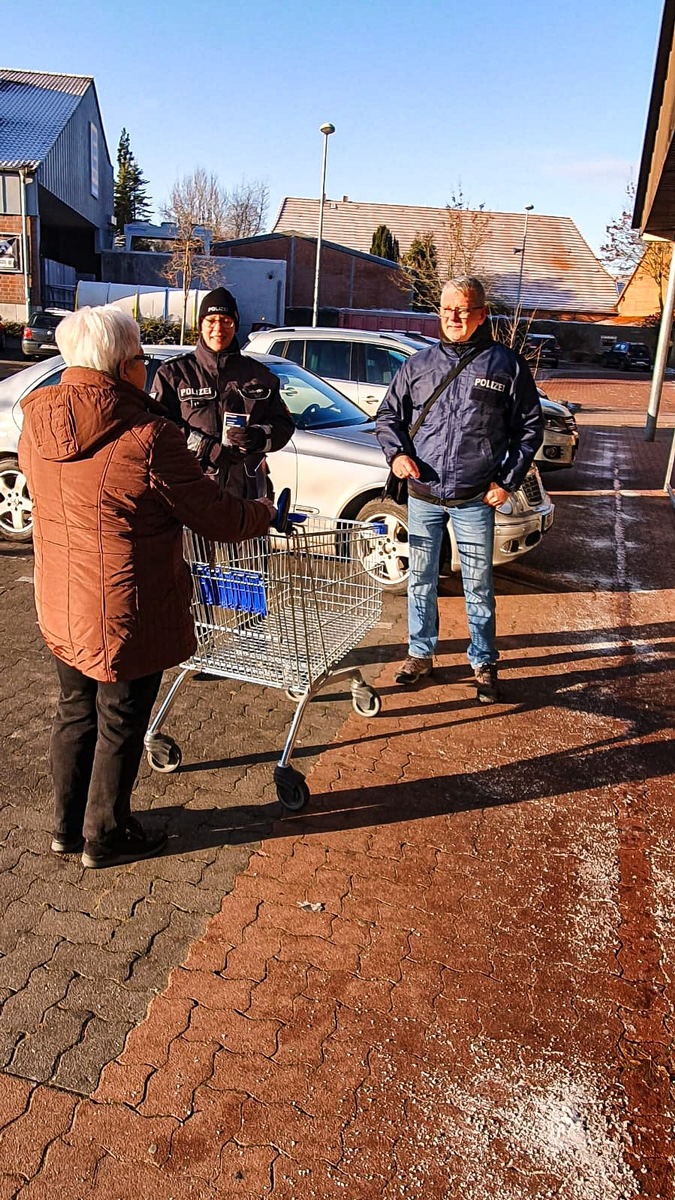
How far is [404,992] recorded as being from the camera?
2.90 metres

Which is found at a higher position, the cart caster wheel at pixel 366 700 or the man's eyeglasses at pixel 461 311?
the man's eyeglasses at pixel 461 311

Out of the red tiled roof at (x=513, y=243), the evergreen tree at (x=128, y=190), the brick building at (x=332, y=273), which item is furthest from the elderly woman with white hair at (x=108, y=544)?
the evergreen tree at (x=128, y=190)

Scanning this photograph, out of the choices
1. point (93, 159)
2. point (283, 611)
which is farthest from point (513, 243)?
point (283, 611)

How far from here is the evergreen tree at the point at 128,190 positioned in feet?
280

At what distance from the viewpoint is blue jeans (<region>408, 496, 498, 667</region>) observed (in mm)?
5043

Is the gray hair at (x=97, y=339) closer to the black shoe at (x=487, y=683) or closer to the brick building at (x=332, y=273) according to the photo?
the black shoe at (x=487, y=683)

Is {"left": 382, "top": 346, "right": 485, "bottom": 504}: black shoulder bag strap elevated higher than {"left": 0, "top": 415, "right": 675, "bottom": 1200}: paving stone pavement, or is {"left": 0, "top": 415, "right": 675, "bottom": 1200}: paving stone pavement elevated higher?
{"left": 382, "top": 346, "right": 485, "bottom": 504}: black shoulder bag strap

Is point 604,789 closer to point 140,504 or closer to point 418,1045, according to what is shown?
point 418,1045

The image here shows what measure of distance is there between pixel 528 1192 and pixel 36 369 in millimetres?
7074

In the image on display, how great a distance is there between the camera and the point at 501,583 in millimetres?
7844

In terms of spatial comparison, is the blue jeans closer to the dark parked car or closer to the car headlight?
the car headlight

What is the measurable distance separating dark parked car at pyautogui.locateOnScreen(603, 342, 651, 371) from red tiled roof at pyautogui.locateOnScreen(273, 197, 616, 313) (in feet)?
32.1

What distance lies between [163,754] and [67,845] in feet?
2.47

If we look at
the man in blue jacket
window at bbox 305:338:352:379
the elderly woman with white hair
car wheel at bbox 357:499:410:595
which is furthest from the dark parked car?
the elderly woman with white hair
